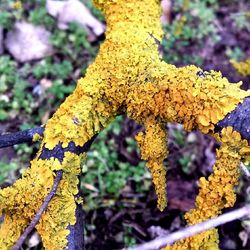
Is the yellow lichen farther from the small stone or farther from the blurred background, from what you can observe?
the small stone

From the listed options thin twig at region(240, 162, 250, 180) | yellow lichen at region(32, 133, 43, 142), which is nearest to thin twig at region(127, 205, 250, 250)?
thin twig at region(240, 162, 250, 180)

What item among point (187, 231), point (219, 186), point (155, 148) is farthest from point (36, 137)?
point (187, 231)

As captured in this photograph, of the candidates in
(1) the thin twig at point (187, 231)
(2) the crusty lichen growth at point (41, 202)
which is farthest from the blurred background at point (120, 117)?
(1) the thin twig at point (187, 231)

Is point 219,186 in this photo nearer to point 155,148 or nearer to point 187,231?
point 155,148

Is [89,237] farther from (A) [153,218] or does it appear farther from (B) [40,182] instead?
(B) [40,182]

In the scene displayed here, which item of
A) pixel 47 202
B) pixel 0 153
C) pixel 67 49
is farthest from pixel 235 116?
pixel 67 49

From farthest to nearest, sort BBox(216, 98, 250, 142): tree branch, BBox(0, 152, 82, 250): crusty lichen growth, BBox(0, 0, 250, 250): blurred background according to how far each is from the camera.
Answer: BBox(0, 0, 250, 250): blurred background, BBox(0, 152, 82, 250): crusty lichen growth, BBox(216, 98, 250, 142): tree branch
